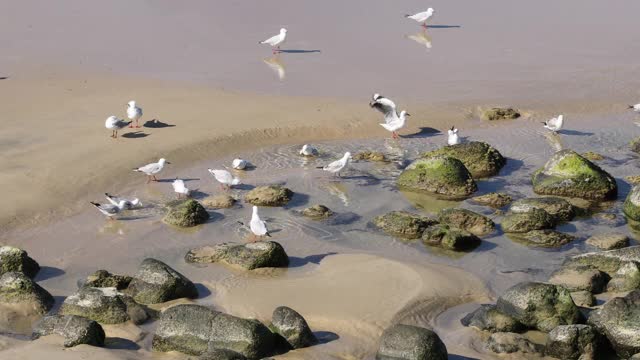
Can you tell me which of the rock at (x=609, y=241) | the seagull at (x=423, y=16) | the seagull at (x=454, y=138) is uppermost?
the seagull at (x=423, y=16)

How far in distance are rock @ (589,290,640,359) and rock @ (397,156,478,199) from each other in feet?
19.5

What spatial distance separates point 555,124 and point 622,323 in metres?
10.1

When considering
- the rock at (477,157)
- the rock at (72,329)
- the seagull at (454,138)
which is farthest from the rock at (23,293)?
the seagull at (454,138)

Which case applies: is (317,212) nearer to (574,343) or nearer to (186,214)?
(186,214)

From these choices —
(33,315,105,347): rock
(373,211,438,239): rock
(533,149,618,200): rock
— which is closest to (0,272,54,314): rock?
(33,315,105,347): rock

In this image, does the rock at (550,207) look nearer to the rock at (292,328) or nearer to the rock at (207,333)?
the rock at (292,328)

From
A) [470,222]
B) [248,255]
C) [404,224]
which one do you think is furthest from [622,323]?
[248,255]

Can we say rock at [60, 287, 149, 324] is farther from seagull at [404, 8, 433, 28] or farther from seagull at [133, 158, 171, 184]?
seagull at [404, 8, 433, 28]

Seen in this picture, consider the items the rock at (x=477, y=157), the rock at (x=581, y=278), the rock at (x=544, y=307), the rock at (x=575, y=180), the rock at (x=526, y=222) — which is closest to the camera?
the rock at (x=544, y=307)

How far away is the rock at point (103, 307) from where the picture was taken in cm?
1253

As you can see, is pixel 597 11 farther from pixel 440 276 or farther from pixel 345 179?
pixel 440 276

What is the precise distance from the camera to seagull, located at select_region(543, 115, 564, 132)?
21.4m

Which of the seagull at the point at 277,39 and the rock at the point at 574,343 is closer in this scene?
the rock at the point at 574,343

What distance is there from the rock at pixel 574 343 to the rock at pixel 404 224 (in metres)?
4.44
